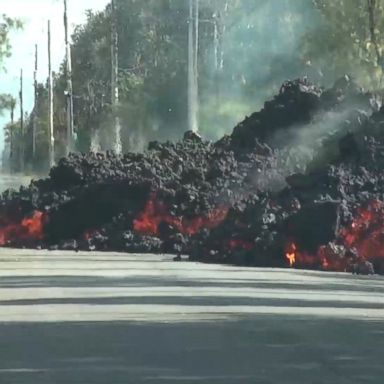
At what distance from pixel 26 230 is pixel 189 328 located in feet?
72.0

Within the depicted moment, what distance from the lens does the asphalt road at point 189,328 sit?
1338 centimetres

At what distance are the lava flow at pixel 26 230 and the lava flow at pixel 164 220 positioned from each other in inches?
102

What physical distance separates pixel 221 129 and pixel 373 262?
172ft

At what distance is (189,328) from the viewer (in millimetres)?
16656

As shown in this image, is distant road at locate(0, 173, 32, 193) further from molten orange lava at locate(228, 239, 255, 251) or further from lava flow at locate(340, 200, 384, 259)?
lava flow at locate(340, 200, 384, 259)

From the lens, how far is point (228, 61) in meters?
92.9

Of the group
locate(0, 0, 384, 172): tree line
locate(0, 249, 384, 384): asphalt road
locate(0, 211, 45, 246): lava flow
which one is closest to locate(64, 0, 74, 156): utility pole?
locate(0, 0, 384, 172): tree line

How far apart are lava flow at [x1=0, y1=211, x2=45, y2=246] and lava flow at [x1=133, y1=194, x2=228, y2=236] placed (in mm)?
2593

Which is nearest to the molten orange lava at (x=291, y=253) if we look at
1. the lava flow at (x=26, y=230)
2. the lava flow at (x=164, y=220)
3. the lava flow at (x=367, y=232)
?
the lava flow at (x=367, y=232)

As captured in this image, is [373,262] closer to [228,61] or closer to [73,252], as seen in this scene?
[73,252]

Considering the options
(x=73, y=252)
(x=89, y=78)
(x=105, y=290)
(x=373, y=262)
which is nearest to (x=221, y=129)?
(x=89, y=78)

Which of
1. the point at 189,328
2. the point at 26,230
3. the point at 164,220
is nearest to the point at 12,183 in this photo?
the point at 26,230

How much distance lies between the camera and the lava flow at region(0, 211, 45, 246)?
125 feet

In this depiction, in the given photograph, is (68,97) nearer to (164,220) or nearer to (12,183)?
(12,183)
